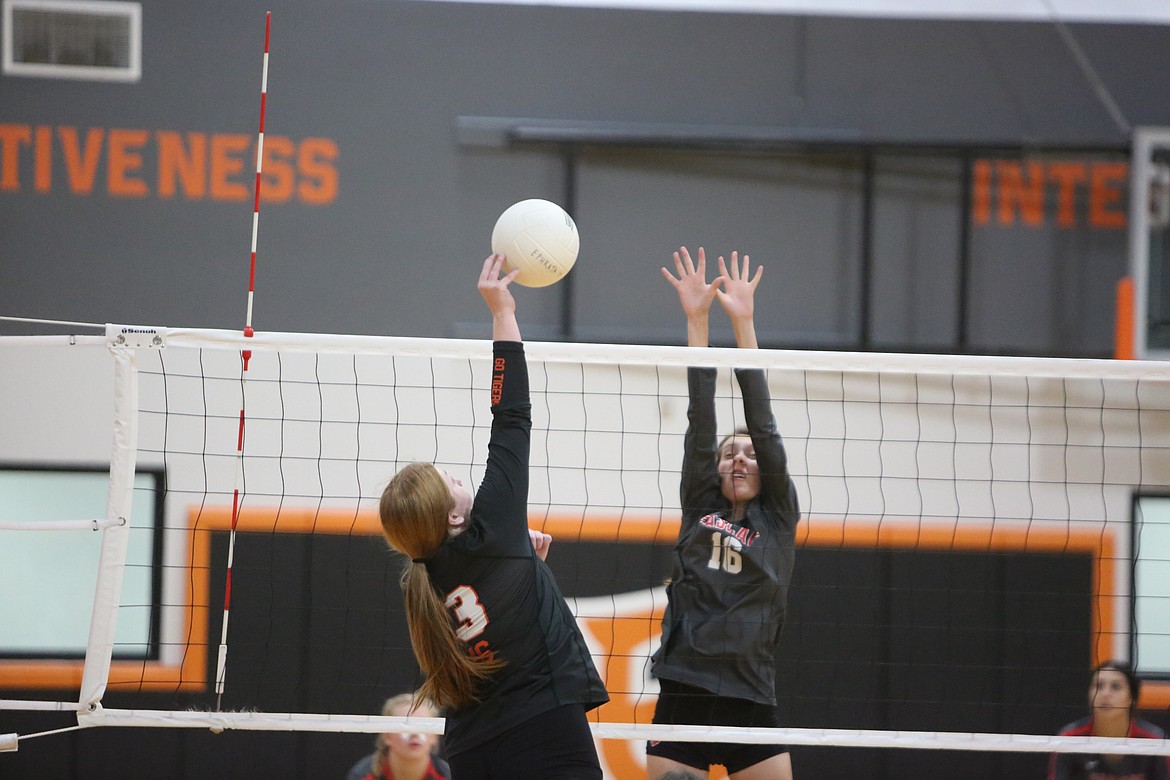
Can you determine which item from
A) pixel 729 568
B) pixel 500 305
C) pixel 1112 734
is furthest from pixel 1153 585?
pixel 500 305

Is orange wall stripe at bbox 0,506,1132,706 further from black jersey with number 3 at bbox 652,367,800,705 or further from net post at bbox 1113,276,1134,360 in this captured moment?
black jersey with number 3 at bbox 652,367,800,705

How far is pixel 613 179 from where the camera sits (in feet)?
19.9

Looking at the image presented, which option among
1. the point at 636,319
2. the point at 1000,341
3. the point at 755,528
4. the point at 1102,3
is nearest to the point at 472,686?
the point at 755,528

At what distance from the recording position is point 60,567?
585 cm

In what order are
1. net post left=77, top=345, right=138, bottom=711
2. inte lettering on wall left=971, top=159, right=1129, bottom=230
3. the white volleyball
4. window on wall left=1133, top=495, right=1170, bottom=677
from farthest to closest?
inte lettering on wall left=971, top=159, right=1129, bottom=230
window on wall left=1133, top=495, right=1170, bottom=677
net post left=77, top=345, right=138, bottom=711
the white volleyball

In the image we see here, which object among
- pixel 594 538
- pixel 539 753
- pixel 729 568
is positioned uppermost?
pixel 729 568

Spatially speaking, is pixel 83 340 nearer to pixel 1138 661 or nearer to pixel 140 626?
pixel 140 626

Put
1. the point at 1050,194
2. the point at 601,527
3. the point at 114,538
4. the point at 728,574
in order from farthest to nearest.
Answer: the point at 1050,194 → the point at 601,527 → the point at 728,574 → the point at 114,538

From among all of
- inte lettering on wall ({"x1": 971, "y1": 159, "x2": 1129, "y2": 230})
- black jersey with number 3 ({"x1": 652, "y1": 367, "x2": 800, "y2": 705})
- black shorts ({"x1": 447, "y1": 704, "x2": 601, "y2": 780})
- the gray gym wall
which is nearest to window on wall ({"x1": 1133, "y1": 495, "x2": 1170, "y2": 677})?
the gray gym wall

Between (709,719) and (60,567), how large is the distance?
13.1ft

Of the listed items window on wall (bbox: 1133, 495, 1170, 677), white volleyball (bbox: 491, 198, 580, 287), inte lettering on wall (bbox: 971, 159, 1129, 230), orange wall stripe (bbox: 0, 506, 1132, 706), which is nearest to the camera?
white volleyball (bbox: 491, 198, 580, 287)

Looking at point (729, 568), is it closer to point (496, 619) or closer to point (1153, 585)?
point (496, 619)

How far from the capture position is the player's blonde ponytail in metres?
2.44

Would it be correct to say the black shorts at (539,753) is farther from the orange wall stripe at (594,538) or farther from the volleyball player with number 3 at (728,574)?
the orange wall stripe at (594,538)
